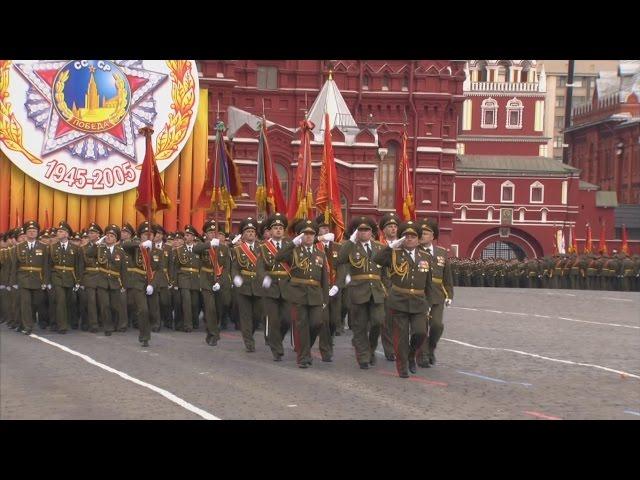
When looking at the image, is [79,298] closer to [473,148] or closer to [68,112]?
[68,112]

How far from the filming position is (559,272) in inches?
1462

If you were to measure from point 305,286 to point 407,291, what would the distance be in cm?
135

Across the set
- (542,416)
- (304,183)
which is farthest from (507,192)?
(542,416)

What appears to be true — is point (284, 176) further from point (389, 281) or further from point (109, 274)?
point (389, 281)

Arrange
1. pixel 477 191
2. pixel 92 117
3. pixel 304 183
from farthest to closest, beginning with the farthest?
pixel 477 191
pixel 92 117
pixel 304 183

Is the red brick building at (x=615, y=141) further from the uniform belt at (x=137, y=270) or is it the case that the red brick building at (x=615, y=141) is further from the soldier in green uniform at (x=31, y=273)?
the uniform belt at (x=137, y=270)

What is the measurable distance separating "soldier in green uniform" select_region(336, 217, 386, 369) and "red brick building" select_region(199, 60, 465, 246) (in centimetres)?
2758

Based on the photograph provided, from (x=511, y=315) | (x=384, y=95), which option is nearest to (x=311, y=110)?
(x=384, y=95)

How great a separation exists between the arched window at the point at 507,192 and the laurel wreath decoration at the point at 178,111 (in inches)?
1058

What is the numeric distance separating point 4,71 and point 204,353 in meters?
19.1

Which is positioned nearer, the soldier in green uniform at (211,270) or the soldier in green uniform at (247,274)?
the soldier in green uniform at (247,274)

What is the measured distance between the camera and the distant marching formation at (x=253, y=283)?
38.4 ft

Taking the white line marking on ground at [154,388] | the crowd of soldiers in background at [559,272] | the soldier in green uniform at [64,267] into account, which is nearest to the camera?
the white line marking on ground at [154,388]

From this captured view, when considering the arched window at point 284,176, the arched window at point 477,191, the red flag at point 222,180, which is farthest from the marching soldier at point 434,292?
the arched window at point 477,191
